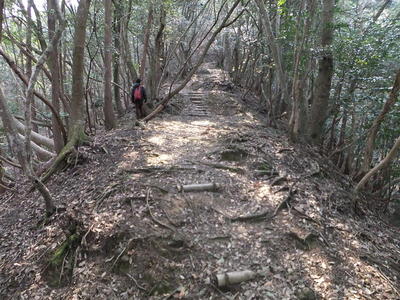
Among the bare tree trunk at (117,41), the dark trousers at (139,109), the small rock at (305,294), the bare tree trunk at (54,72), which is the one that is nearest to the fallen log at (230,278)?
the small rock at (305,294)

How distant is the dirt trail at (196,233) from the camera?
3979mm

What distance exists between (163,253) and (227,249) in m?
1.01

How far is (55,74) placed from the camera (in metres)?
8.09

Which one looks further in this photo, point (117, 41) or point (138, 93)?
point (117, 41)

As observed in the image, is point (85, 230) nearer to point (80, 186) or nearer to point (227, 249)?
point (80, 186)

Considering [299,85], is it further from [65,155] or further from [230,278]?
[65,155]

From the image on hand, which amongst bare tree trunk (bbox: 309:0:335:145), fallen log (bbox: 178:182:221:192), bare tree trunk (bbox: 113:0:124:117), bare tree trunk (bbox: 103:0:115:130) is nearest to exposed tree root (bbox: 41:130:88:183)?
bare tree trunk (bbox: 103:0:115:130)

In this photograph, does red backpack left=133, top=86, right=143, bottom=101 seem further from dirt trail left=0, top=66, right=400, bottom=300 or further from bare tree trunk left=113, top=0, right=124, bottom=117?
dirt trail left=0, top=66, right=400, bottom=300

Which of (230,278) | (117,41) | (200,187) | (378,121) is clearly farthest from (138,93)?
(230,278)

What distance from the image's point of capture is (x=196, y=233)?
470 centimetres

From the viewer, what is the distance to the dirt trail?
3979mm

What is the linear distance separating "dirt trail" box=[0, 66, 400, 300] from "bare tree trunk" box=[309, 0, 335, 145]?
189 cm

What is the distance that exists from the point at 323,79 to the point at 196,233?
6.32m

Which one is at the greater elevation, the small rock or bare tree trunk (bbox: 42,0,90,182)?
bare tree trunk (bbox: 42,0,90,182)
